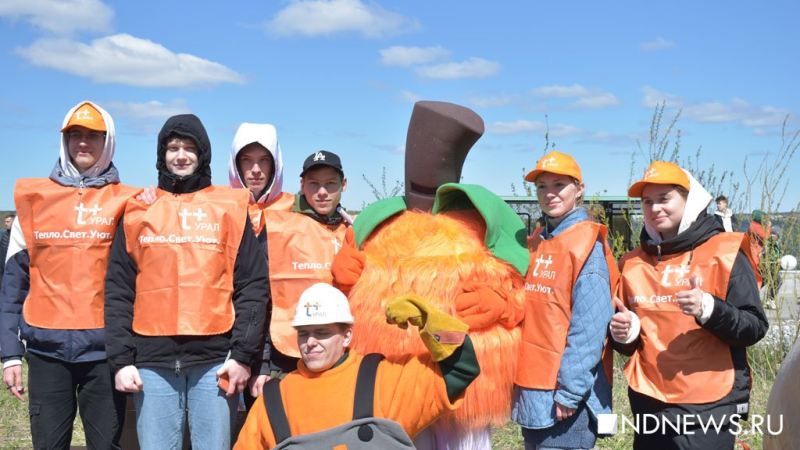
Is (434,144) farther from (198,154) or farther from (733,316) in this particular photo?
(733,316)

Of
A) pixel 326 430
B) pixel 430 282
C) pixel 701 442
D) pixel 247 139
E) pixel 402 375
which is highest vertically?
pixel 247 139

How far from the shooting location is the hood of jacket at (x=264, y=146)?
3.82 meters

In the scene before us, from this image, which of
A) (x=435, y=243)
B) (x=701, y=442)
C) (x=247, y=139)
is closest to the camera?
(x=701, y=442)

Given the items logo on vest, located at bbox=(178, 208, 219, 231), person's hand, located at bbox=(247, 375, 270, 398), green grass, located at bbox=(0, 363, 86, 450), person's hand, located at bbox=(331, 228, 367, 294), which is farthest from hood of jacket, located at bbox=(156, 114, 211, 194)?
green grass, located at bbox=(0, 363, 86, 450)

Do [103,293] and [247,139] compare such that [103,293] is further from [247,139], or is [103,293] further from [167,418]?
[247,139]

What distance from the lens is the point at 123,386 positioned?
3.09 m

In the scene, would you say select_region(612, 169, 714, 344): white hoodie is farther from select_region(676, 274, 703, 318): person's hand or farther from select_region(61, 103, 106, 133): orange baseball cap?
select_region(61, 103, 106, 133): orange baseball cap

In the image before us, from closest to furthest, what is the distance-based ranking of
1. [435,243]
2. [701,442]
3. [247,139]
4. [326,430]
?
[326,430] → [701,442] → [435,243] → [247,139]

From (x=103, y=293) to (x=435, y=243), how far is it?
1561 mm

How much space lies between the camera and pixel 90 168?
137 inches

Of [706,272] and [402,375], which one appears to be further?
[706,272]

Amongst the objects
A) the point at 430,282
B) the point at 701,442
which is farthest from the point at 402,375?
the point at 701,442

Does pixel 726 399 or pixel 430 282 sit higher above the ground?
pixel 430 282

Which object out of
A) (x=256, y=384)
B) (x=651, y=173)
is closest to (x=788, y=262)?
(x=651, y=173)
